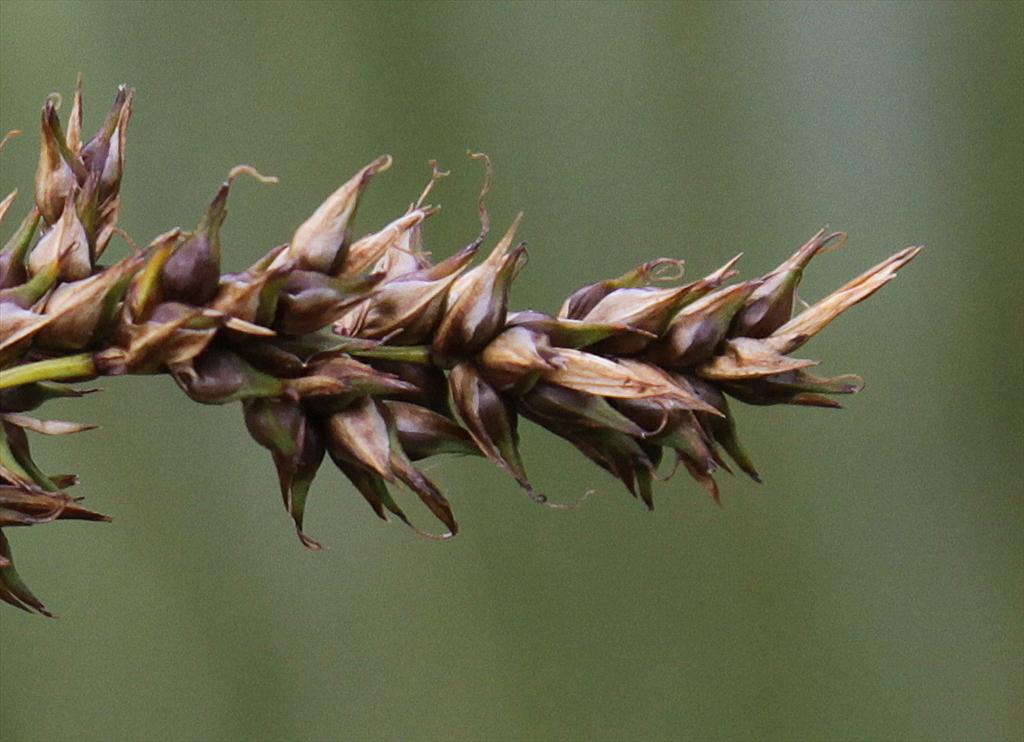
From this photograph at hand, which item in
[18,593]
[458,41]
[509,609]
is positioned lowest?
[509,609]

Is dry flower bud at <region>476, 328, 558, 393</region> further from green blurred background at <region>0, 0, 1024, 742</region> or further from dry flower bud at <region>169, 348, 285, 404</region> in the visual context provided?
green blurred background at <region>0, 0, 1024, 742</region>

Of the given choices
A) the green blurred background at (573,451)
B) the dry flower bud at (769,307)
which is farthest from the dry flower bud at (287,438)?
the green blurred background at (573,451)

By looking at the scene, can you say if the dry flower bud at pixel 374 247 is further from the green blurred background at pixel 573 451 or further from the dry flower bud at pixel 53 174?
the green blurred background at pixel 573 451

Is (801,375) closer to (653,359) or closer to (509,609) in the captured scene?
(653,359)

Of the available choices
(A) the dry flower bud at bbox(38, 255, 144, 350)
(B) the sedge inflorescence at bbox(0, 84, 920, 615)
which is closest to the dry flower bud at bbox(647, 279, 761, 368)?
(B) the sedge inflorescence at bbox(0, 84, 920, 615)

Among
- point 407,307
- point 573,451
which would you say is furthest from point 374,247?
point 573,451

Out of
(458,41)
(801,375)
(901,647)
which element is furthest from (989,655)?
(801,375)

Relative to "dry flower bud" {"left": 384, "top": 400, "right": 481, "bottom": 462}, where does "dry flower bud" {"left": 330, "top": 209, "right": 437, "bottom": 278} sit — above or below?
above
